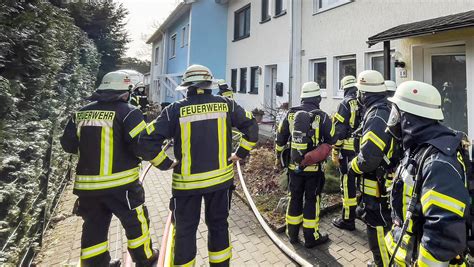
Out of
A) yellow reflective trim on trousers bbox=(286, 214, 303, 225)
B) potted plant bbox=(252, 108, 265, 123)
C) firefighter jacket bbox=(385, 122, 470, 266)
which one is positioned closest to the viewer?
firefighter jacket bbox=(385, 122, 470, 266)

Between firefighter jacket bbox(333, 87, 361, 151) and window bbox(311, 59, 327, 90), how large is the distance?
5267mm

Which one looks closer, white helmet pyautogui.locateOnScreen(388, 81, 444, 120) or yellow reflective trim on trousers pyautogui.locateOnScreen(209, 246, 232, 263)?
white helmet pyautogui.locateOnScreen(388, 81, 444, 120)

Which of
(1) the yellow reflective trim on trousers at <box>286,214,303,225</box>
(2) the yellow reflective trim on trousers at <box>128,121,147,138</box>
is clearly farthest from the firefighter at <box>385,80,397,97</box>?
(2) the yellow reflective trim on trousers at <box>128,121,147,138</box>

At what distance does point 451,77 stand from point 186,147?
5.59 metres

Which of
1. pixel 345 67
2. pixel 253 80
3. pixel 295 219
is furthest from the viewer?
pixel 253 80

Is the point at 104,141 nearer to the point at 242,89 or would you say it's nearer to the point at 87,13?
the point at 87,13

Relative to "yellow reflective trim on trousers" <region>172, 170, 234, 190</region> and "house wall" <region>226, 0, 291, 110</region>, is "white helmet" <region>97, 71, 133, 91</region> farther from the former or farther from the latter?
"house wall" <region>226, 0, 291, 110</region>

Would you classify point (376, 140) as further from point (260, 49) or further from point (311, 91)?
point (260, 49)

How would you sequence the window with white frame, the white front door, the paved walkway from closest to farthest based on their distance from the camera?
the paved walkway
the white front door
the window with white frame

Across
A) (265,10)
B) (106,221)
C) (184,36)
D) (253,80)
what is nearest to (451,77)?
(106,221)

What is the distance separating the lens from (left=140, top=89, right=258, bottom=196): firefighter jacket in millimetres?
2812

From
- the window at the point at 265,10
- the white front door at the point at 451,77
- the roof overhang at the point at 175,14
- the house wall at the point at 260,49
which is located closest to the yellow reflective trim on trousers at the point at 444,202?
the white front door at the point at 451,77

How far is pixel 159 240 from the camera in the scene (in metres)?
3.88

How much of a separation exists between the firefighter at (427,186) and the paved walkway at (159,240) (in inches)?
74.0
